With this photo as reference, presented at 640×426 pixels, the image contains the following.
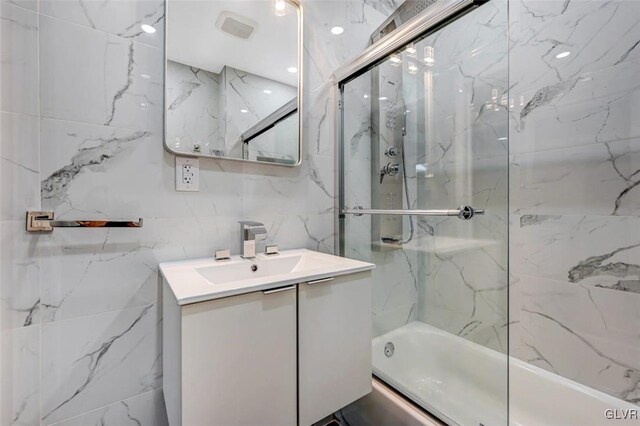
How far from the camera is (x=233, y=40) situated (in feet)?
3.76

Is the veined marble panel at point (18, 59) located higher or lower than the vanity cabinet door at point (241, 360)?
higher

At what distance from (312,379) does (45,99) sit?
1.19 m

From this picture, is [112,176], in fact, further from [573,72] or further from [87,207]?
[573,72]

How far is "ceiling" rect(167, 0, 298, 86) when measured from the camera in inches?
40.2

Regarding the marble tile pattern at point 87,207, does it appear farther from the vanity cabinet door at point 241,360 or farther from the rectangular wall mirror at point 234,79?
the vanity cabinet door at point 241,360

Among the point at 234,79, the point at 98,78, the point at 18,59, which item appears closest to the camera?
the point at 18,59

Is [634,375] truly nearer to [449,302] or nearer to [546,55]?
[449,302]

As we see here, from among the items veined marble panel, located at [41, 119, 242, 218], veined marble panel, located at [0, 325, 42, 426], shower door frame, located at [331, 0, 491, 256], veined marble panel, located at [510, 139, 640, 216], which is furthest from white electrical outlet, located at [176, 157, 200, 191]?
veined marble panel, located at [510, 139, 640, 216]

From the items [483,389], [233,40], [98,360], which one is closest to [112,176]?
[98,360]

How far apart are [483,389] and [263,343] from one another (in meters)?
1.03

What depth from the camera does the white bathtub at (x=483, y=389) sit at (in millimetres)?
1033

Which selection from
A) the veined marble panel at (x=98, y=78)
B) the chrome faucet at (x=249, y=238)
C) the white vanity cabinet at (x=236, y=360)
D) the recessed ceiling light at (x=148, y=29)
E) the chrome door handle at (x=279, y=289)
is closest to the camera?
the white vanity cabinet at (x=236, y=360)

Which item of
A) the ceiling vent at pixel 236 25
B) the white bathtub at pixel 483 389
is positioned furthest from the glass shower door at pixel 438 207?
the ceiling vent at pixel 236 25

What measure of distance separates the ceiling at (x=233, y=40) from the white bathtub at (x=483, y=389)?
1.48 metres
